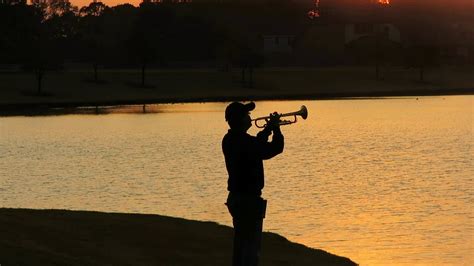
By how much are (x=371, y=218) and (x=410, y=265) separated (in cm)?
674

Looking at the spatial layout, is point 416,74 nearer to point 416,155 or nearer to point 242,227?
point 416,155

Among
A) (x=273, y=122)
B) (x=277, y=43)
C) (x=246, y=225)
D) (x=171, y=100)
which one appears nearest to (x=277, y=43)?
(x=277, y=43)

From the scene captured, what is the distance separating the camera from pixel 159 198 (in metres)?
31.3

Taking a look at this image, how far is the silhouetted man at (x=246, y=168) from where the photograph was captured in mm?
13656

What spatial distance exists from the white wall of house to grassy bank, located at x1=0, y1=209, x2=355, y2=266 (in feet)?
457

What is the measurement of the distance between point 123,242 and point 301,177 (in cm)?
1891

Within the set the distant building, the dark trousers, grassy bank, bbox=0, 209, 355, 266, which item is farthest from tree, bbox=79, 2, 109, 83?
the dark trousers

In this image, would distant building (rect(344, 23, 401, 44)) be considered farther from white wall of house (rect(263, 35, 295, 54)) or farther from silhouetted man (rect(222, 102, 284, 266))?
silhouetted man (rect(222, 102, 284, 266))

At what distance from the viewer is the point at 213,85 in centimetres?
10962

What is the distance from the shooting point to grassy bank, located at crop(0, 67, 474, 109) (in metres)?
98.8

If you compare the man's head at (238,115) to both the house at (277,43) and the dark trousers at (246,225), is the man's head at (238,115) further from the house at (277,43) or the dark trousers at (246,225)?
the house at (277,43)

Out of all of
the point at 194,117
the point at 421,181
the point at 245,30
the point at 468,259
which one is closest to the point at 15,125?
the point at 194,117

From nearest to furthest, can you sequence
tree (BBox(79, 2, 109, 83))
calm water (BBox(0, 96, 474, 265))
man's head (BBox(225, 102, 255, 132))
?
man's head (BBox(225, 102, 255, 132)) → calm water (BBox(0, 96, 474, 265)) → tree (BBox(79, 2, 109, 83))

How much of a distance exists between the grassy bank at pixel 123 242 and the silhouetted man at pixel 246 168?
286cm
